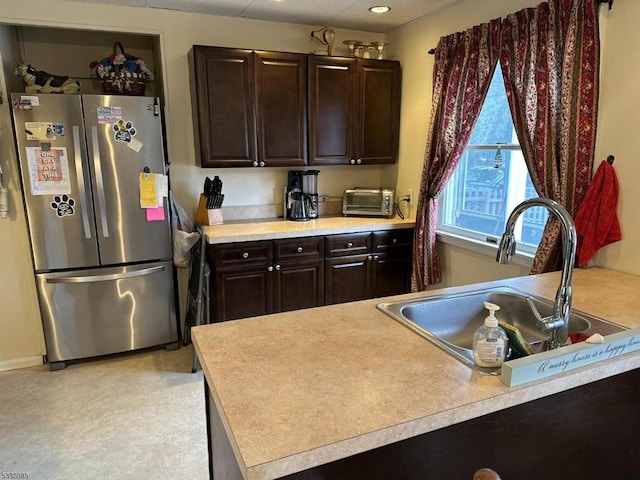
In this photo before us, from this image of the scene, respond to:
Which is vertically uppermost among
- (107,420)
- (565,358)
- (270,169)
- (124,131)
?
(124,131)

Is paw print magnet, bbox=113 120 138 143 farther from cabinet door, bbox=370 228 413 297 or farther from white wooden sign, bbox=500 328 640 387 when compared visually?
white wooden sign, bbox=500 328 640 387

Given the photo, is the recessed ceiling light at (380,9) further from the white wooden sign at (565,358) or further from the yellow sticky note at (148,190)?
the white wooden sign at (565,358)

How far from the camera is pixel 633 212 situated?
207 cm

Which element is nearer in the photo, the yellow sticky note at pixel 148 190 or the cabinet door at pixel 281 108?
the yellow sticky note at pixel 148 190

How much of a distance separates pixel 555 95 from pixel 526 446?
1.82 m

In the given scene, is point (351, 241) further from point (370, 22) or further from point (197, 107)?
point (370, 22)

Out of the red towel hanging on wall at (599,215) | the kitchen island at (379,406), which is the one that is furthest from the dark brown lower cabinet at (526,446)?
the red towel hanging on wall at (599,215)

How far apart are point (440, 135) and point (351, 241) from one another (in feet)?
3.27

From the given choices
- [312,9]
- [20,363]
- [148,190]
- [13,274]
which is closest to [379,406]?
[148,190]

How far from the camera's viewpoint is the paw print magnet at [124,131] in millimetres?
2889

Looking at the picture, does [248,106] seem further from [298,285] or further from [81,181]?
[298,285]

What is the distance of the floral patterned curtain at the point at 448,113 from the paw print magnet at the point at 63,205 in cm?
243

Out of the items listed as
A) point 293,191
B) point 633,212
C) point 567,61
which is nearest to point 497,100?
point 567,61

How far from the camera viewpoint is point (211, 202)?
3266mm
